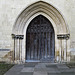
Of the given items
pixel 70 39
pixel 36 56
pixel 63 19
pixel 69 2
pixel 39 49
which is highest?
pixel 69 2

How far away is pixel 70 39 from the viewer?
6441 mm

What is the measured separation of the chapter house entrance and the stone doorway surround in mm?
326

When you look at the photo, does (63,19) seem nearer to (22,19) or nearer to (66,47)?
(66,47)

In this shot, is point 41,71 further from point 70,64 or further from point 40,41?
point 40,41

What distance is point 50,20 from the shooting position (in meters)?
6.79

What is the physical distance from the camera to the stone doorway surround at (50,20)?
643cm

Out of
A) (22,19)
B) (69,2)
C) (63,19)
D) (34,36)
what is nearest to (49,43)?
(34,36)

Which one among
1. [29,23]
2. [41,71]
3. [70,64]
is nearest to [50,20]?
[29,23]

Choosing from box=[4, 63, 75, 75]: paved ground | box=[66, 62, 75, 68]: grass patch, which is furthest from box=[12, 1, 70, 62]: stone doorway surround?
box=[4, 63, 75, 75]: paved ground

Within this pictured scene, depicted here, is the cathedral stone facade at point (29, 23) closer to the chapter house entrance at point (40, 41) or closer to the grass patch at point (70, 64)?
the chapter house entrance at point (40, 41)

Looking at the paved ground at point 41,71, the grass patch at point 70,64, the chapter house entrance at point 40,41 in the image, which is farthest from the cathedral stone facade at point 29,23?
the paved ground at point 41,71

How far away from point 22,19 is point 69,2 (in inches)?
115

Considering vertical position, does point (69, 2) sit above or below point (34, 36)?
above

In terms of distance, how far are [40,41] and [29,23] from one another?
1.32 meters
